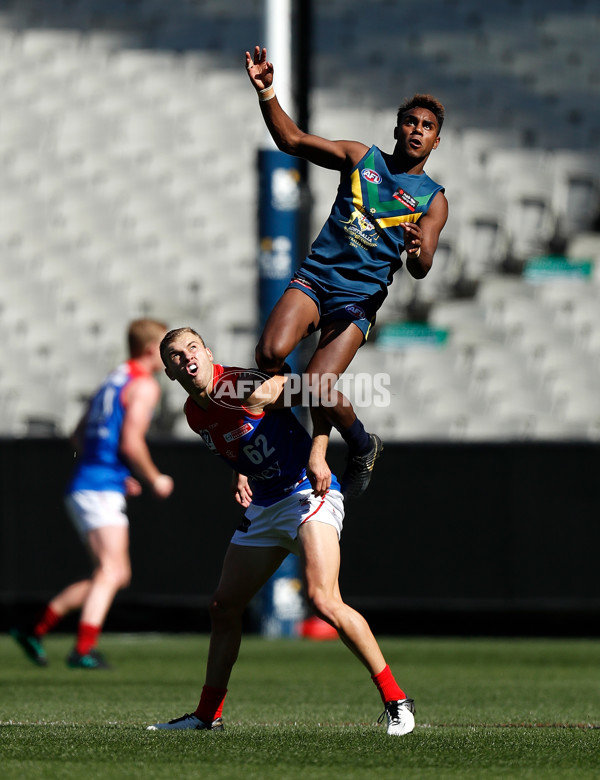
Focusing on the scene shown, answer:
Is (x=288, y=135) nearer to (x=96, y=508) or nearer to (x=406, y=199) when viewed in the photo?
(x=406, y=199)

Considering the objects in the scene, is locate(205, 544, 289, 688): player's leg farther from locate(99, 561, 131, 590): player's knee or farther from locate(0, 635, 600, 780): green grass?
locate(99, 561, 131, 590): player's knee

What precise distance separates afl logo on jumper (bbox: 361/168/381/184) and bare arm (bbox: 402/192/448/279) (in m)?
0.23

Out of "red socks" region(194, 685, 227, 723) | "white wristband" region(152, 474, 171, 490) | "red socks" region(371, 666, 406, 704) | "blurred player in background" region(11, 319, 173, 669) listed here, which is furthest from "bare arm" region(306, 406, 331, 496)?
"blurred player in background" region(11, 319, 173, 669)

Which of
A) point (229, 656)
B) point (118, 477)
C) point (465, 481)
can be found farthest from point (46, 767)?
point (465, 481)

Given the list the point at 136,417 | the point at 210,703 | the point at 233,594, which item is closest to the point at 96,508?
the point at 136,417

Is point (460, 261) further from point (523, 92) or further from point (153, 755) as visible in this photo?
point (153, 755)

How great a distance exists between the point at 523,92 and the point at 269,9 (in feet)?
19.5

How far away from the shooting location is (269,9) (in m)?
11.9

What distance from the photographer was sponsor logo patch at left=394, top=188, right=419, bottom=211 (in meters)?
5.32

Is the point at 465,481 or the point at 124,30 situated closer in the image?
the point at 465,481

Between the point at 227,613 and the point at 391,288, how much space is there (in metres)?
10.6

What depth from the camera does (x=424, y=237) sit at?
5219 mm

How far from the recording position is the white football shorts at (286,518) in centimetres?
500

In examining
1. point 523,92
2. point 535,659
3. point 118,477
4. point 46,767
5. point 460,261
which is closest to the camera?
point 46,767
